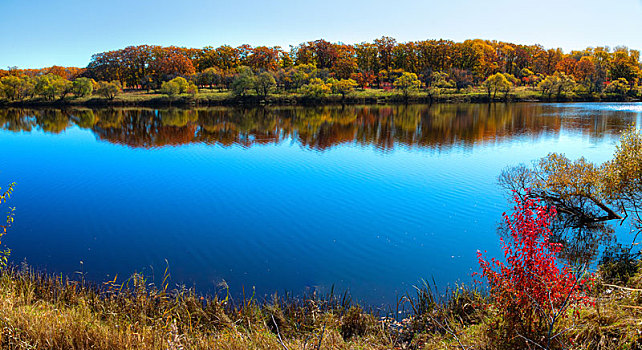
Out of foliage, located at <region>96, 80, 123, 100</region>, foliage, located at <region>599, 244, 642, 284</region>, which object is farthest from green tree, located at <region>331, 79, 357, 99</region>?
foliage, located at <region>599, 244, 642, 284</region>

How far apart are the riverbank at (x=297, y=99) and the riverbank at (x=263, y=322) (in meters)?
71.2

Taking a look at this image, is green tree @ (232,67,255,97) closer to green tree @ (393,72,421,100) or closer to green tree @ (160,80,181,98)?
green tree @ (160,80,181,98)

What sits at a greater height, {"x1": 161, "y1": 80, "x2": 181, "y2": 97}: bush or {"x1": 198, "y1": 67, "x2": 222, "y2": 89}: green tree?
{"x1": 198, "y1": 67, "x2": 222, "y2": 89}: green tree

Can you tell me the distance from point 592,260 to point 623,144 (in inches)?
158

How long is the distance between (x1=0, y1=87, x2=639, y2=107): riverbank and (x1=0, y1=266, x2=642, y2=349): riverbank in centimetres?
7119

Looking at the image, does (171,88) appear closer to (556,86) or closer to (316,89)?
(316,89)

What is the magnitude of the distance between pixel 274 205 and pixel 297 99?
64.8 meters

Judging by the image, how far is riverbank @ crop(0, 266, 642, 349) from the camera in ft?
19.5

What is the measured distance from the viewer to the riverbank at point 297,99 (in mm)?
77438

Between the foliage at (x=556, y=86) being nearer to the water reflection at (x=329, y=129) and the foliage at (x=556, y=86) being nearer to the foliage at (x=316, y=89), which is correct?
the water reflection at (x=329, y=129)

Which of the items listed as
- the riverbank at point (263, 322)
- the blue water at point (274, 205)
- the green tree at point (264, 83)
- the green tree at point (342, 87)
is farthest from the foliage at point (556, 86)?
the riverbank at point (263, 322)

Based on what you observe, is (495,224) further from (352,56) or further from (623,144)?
(352,56)

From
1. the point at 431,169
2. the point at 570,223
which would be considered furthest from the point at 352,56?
the point at 570,223

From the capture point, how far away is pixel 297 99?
261 ft
